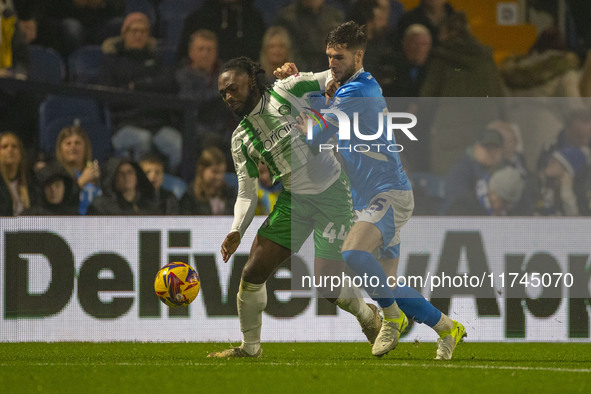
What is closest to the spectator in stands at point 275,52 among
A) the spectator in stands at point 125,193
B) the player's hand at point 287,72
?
the spectator in stands at point 125,193

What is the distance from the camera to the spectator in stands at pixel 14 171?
9.62 meters

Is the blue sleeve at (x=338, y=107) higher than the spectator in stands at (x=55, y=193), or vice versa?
the blue sleeve at (x=338, y=107)

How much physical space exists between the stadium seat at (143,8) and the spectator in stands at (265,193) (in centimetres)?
256

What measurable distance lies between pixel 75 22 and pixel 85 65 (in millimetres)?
613

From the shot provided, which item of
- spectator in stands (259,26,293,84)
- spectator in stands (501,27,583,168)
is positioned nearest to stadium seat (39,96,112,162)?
spectator in stands (259,26,293,84)

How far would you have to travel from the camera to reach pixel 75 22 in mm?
11305

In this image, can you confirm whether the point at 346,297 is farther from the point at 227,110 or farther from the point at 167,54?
the point at 167,54

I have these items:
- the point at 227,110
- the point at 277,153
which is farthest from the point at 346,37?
the point at 227,110

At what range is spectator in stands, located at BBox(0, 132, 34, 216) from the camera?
31.6 feet

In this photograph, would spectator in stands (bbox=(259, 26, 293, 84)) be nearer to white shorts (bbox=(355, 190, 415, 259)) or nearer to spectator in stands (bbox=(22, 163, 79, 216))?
spectator in stands (bbox=(22, 163, 79, 216))

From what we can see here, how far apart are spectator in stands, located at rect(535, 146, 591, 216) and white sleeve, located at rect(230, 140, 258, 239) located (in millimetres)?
3735

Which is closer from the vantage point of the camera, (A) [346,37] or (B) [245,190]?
(A) [346,37]

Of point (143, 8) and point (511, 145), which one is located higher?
point (143, 8)

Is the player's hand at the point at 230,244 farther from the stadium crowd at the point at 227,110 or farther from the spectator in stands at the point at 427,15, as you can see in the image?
the spectator in stands at the point at 427,15
